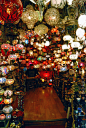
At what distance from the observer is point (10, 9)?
1451 mm

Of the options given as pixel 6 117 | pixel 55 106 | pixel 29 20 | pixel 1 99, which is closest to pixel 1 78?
pixel 1 99

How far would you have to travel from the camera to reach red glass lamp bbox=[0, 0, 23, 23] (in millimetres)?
1408

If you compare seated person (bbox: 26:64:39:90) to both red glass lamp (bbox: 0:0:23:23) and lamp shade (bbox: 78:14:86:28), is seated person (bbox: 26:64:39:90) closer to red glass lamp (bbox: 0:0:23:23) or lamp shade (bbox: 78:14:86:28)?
lamp shade (bbox: 78:14:86:28)

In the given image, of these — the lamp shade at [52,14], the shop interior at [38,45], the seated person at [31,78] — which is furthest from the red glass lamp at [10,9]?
the seated person at [31,78]

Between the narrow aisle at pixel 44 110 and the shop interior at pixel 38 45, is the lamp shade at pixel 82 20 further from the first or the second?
the narrow aisle at pixel 44 110

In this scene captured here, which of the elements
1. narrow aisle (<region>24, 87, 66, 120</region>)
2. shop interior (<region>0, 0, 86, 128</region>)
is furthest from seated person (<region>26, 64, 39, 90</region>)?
shop interior (<region>0, 0, 86, 128</region>)

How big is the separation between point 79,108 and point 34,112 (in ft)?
7.26

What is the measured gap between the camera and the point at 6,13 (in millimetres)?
1494

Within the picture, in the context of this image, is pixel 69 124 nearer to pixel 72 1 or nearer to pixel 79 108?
pixel 79 108

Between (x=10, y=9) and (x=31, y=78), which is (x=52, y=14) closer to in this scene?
(x=10, y=9)

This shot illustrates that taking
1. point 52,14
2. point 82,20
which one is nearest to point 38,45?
point 82,20

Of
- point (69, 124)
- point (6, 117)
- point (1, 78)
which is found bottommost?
point (69, 124)

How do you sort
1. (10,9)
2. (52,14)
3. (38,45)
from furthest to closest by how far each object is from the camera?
(38,45)
(52,14)
(10,9)

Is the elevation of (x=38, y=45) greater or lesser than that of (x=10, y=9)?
lesser
